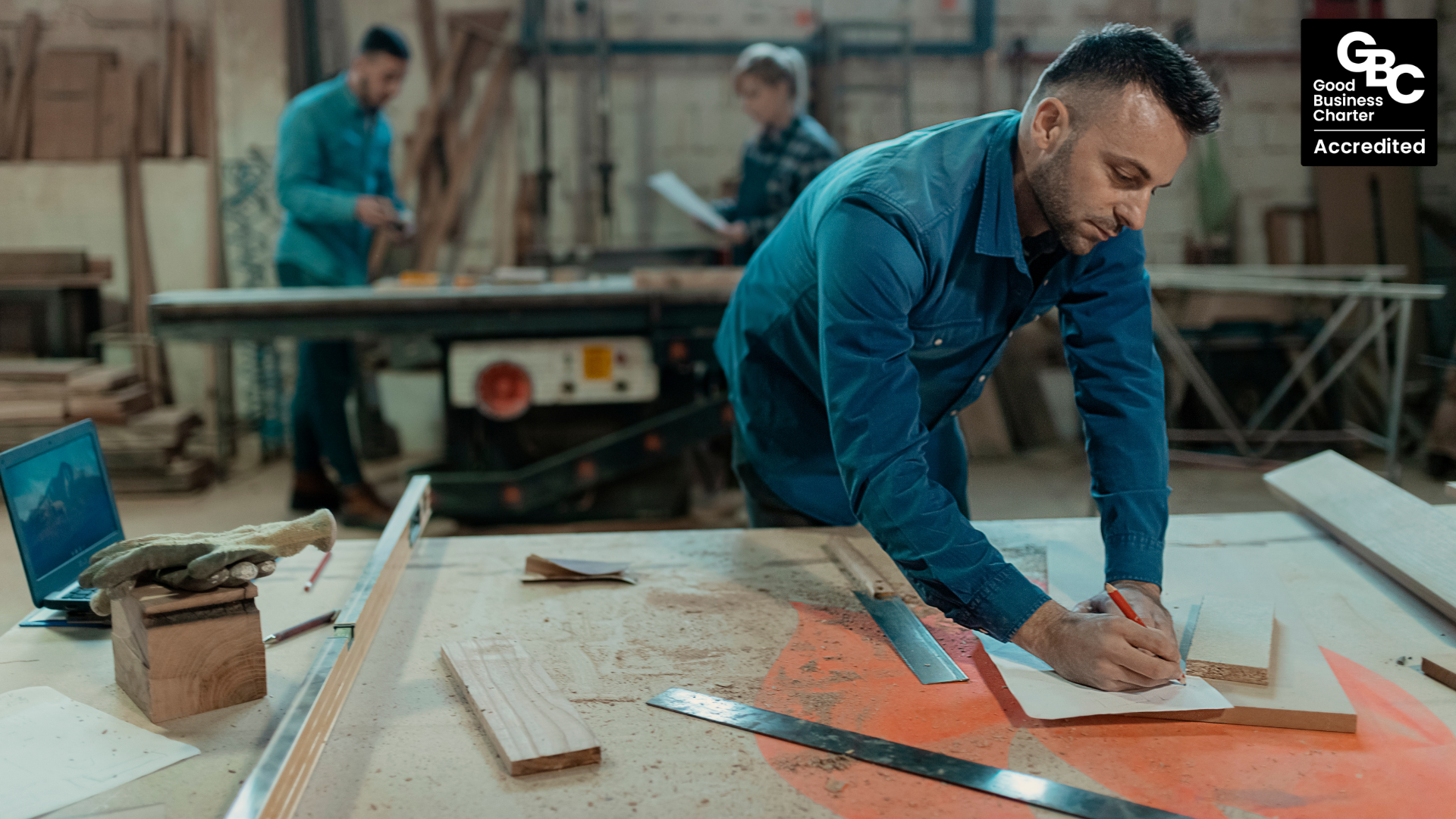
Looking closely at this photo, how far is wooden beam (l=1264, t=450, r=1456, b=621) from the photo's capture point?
1.39 metres

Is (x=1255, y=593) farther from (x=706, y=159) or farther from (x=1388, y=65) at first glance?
(x=706, y=159)

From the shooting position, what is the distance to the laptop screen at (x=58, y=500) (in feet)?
4.04

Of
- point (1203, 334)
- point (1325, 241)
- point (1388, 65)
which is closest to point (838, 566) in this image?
point (1388, 65)

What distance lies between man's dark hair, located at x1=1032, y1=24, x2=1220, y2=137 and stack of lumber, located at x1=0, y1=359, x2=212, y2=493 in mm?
4036

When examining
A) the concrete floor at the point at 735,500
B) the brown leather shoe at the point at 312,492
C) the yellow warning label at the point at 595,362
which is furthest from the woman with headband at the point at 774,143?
the brown leather shoe at the point at 312,492

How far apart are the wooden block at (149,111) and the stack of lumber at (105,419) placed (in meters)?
1.21

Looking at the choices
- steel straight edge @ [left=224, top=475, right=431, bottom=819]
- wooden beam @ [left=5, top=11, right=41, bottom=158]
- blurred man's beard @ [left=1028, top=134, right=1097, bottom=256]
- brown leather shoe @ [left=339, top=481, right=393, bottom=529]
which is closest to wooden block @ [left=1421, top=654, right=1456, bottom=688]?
blurred man's beard @ [left=1028, top=134, right=1097, bottom=256]

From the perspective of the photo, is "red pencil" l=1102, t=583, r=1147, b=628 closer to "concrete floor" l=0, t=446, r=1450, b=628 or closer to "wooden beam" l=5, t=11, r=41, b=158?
"concrete floor" l=0, t=446, r=1450, b=628

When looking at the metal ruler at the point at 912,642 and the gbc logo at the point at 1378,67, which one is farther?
the gbc logo at the point at 1378,67

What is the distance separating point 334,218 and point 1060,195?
2.84 metres

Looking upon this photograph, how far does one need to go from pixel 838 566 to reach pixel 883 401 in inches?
16.5

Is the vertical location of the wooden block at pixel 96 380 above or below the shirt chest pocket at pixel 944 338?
below

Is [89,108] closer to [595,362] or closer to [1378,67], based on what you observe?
[595,362]

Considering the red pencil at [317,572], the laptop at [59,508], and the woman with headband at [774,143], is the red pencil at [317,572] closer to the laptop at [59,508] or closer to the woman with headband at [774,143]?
the laptop at [59,508]
